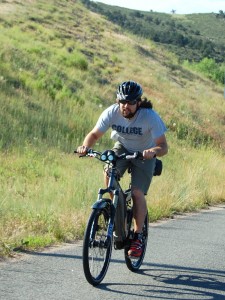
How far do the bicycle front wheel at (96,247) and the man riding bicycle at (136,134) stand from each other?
58cm

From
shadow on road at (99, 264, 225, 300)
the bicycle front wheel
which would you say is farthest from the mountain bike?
shadow on road at (99, 264, 225, 300)

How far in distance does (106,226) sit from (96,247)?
320mm

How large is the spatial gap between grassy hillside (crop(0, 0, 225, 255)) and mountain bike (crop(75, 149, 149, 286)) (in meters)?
1.37

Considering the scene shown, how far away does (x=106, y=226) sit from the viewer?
24.8 feet

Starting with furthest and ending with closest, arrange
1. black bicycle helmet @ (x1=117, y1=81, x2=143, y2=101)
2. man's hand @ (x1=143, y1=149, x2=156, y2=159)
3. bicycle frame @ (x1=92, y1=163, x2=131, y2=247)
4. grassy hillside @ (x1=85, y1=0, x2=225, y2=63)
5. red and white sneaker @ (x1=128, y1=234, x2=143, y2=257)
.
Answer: grassy hillside @ (x1=85, y1=0, x2=225, y2=63) < red and white sneaker @ (x1=128, y1=234, x2=143, y2=257) < black bicycle helmet @ (x1=117, y1=81, x2=143, y2=101) < man's hand @ (x1=143, y1=149, x2=156, y2=159) < bicycle frame @ (x1=92, y1=163, x2=131, y2=247)

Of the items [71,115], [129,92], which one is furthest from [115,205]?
[71,115]

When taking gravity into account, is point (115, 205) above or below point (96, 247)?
above

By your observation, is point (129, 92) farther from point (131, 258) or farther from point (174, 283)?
point (174, 283)

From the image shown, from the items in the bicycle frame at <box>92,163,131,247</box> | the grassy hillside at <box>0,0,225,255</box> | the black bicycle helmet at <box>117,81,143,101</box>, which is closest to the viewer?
the bicycle frame at <box>92,163,131,247</box>

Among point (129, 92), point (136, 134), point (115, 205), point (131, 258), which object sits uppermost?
point (129, 92)

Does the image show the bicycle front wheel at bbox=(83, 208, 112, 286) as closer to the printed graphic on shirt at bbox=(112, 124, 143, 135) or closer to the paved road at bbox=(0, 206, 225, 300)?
the paved road at bbox=(0, 206, 225, 300)

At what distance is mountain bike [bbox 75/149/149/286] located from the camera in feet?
23.5

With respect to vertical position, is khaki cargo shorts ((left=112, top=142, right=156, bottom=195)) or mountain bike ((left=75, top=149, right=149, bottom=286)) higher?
khaki cargo shorts ((left=112, top=142, right=156, bottom=195))

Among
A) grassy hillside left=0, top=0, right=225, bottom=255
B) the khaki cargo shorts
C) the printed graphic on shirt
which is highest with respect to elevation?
the printed graphic on shirt
